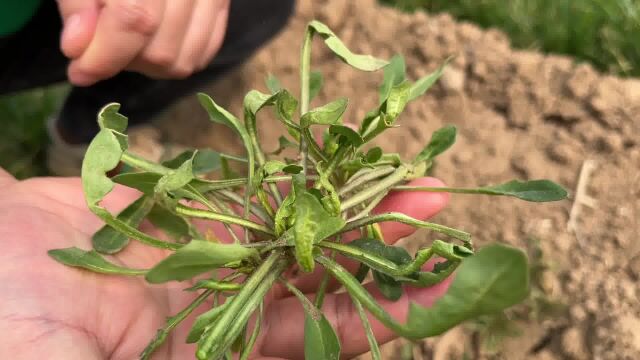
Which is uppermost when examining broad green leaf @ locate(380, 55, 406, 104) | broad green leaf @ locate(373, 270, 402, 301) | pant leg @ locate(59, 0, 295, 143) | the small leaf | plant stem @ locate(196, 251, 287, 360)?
broad green leaf @ locate(380, 55, 406, 104)

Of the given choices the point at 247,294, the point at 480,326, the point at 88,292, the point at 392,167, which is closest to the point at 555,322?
the point at 480,326

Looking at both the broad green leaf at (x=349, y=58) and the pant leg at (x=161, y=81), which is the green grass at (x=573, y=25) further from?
the broad green leaf at (x=349, y=58)

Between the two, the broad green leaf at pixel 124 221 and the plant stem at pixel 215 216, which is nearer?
the plant stem at pixel 215 216

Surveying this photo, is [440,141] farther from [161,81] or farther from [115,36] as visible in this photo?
[161,81]

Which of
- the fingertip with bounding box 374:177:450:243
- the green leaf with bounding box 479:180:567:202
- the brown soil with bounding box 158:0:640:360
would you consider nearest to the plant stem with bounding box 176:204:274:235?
the fingertip with bounding box 374:177:450:243

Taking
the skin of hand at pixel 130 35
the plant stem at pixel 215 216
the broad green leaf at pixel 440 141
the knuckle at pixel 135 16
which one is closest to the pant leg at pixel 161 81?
the skin of hand at pixel 130 35

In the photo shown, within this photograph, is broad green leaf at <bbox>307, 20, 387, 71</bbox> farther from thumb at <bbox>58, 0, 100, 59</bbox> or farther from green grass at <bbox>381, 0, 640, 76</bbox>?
green grass at <bbox>381, 0, 640, 76</bbox>
